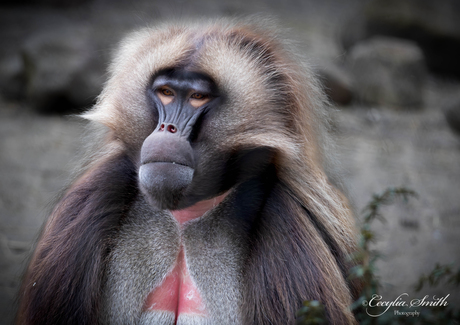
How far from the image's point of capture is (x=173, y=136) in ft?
6.50

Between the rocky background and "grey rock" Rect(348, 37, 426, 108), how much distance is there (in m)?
0.01

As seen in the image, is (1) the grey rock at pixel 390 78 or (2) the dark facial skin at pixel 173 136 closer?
(2) the dark facial skin at pixel 173 136

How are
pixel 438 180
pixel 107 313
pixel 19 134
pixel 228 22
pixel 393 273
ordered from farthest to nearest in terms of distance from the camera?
pixel 19 134 → pixel 438 180 → pixel 393 273 → pixel 228 22 → pixel 107 313

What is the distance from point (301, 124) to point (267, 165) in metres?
A: 0.25

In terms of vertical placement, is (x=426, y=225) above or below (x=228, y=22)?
below

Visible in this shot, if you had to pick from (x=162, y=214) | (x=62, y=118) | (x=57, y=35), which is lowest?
(x=62, y=118)

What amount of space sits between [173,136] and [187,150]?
8cm

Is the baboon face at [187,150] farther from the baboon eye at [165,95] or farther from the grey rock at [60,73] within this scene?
the grey rock at [60,73]

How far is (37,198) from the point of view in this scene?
14.3 feet

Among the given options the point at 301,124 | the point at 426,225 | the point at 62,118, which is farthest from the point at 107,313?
the point at 62,118

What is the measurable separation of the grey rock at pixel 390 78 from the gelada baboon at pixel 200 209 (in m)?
4.61

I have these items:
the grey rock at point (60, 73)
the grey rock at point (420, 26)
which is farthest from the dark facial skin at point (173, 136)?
the grey rock at point (420, 26)

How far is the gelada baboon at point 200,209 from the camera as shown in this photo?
6.64 feet

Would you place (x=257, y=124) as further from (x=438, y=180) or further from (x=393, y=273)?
(x=438, y=180)
